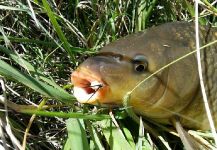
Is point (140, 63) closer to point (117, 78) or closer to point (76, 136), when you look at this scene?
point (117, 78)

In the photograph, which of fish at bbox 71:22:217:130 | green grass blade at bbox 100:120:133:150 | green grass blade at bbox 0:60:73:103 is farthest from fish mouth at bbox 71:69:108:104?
green grass blade at bbox 100:120:133:150

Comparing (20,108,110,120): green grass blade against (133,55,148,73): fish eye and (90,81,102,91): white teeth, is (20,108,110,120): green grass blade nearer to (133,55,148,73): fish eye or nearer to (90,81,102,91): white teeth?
(90,81,102,91): white teeth

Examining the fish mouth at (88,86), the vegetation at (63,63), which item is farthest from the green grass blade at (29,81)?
the fish mouth at (88,86)

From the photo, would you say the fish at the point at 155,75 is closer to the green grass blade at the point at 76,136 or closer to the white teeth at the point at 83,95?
the white teeth at the point at 83,95

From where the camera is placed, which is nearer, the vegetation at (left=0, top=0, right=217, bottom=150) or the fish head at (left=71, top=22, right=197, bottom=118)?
the fish head at (left=71, top=22, right=197, bottom=118)

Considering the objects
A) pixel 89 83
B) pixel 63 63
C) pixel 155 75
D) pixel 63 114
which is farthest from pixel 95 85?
pixel 63 63

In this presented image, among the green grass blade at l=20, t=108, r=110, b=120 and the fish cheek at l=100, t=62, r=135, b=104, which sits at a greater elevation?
the fish cheek at l=100, t=62, r=135, b=104

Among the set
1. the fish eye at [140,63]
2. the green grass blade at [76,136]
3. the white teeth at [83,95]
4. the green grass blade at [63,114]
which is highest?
the fish eye at [140,63]

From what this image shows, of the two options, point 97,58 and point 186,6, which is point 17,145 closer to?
point 97,58
